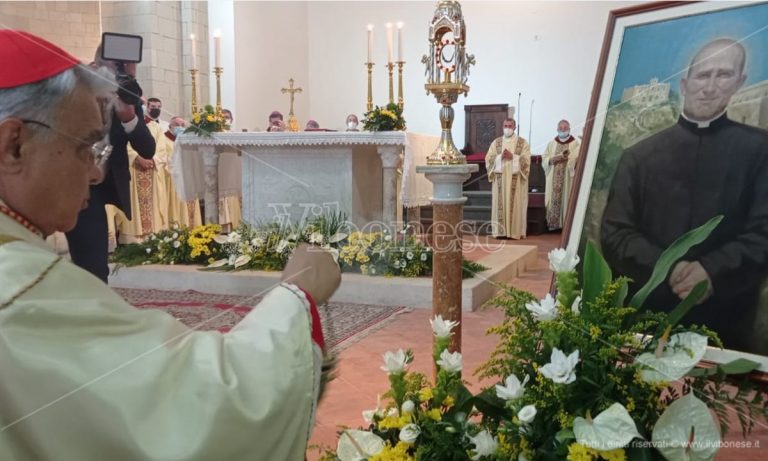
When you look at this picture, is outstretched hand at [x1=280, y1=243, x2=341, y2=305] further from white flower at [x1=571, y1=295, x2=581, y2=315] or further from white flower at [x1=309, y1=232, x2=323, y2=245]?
white flower at [x1=309, y1=232, x2=323, y2=245]

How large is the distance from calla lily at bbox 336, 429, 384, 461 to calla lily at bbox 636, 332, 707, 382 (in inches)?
24.3

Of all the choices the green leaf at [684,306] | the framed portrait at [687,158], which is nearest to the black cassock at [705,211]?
the framed portrait at [687,158]

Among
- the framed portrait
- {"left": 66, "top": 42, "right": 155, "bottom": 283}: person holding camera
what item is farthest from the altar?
the framed portrait

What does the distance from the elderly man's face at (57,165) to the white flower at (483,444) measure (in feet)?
3.08

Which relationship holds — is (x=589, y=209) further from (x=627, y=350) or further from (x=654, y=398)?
(x=654, y=398)

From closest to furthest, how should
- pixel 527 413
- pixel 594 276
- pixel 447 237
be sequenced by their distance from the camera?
pixel 527 413, pixel 594 276, pixel 447 237

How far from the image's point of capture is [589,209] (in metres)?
1.96

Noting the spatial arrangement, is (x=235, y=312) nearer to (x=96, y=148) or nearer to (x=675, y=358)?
(x=96, y=148)

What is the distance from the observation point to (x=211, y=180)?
5996 mm

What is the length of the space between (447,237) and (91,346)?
5.96 feet

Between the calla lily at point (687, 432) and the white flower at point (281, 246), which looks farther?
the white flower at point (281, 246)

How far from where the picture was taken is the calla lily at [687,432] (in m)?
1.21

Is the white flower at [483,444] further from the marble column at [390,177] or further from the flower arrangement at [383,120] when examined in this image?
the flower arrangement at [383,120]

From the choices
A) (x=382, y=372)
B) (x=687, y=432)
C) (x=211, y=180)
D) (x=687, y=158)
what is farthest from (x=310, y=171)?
(x=687, y=432)
